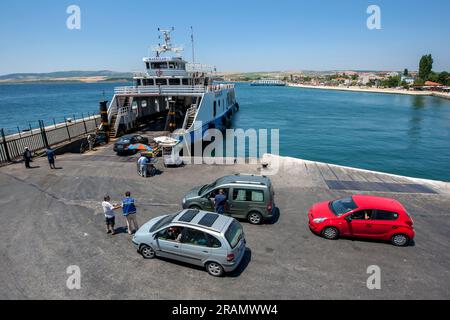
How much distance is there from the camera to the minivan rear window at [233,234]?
759 cm

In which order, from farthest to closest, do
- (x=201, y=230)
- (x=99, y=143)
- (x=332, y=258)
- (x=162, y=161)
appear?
(x=99, y=143)
(x=162, y=161)
(x=332, y=258)
(x=201, y=230)

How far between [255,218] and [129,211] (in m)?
4.86

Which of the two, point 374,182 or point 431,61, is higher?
point 431,61

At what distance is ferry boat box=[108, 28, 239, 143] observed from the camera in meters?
26.3

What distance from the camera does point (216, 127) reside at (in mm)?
36656

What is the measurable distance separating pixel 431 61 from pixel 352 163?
164912mm

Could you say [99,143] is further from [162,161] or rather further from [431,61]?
[431,61]

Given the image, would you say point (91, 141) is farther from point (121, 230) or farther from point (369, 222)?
point (369, 222)

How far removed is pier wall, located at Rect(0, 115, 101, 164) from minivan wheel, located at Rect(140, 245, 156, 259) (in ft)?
50.4

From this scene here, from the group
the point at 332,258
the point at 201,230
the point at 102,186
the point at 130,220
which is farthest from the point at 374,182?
the point at 102,186

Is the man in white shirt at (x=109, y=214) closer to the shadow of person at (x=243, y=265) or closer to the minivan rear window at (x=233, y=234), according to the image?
the minivan rear window at (x=233, y=234)

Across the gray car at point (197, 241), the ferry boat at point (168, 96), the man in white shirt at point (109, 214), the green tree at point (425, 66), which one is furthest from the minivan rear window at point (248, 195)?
the green tree at point (425, 66)

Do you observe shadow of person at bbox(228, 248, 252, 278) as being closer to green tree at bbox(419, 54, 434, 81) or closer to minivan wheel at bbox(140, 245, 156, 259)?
minivan wheel at bbox(140, 245, 156, 259)
